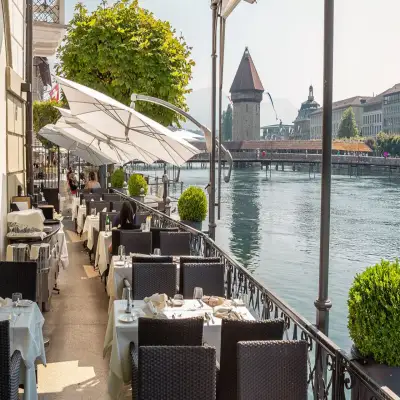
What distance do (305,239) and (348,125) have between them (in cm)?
12387

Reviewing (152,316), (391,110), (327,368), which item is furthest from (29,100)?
(391,110)

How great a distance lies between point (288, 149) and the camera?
125m

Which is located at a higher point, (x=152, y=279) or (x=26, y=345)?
(x=152, y=279)

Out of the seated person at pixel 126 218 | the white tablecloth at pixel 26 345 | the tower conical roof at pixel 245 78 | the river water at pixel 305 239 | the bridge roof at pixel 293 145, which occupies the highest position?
the tower conical roof at pixel 245 78

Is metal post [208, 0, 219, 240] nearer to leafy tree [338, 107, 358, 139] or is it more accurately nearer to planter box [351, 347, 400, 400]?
planter box [351, 347, 400, 400]

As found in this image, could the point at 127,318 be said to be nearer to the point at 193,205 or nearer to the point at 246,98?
the point at 193,205

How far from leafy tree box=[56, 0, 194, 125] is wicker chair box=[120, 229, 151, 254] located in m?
13.6

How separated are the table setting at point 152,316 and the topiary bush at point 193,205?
31.1 ft

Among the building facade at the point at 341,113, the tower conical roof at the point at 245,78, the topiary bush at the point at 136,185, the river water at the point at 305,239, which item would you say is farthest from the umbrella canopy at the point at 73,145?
the building facade at the point at 341,113

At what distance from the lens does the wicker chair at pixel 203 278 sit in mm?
6117

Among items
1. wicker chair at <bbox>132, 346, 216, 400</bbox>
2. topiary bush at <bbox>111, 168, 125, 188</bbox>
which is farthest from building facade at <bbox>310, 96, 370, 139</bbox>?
wicker chair at <bbox>132, 346, 216, 400</bbox>

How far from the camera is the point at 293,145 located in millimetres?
121562

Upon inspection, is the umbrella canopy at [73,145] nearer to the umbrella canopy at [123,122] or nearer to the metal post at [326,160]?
the umbrella canopy at [123,122]

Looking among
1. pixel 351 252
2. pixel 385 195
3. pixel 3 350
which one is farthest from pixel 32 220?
pixel 385 195
